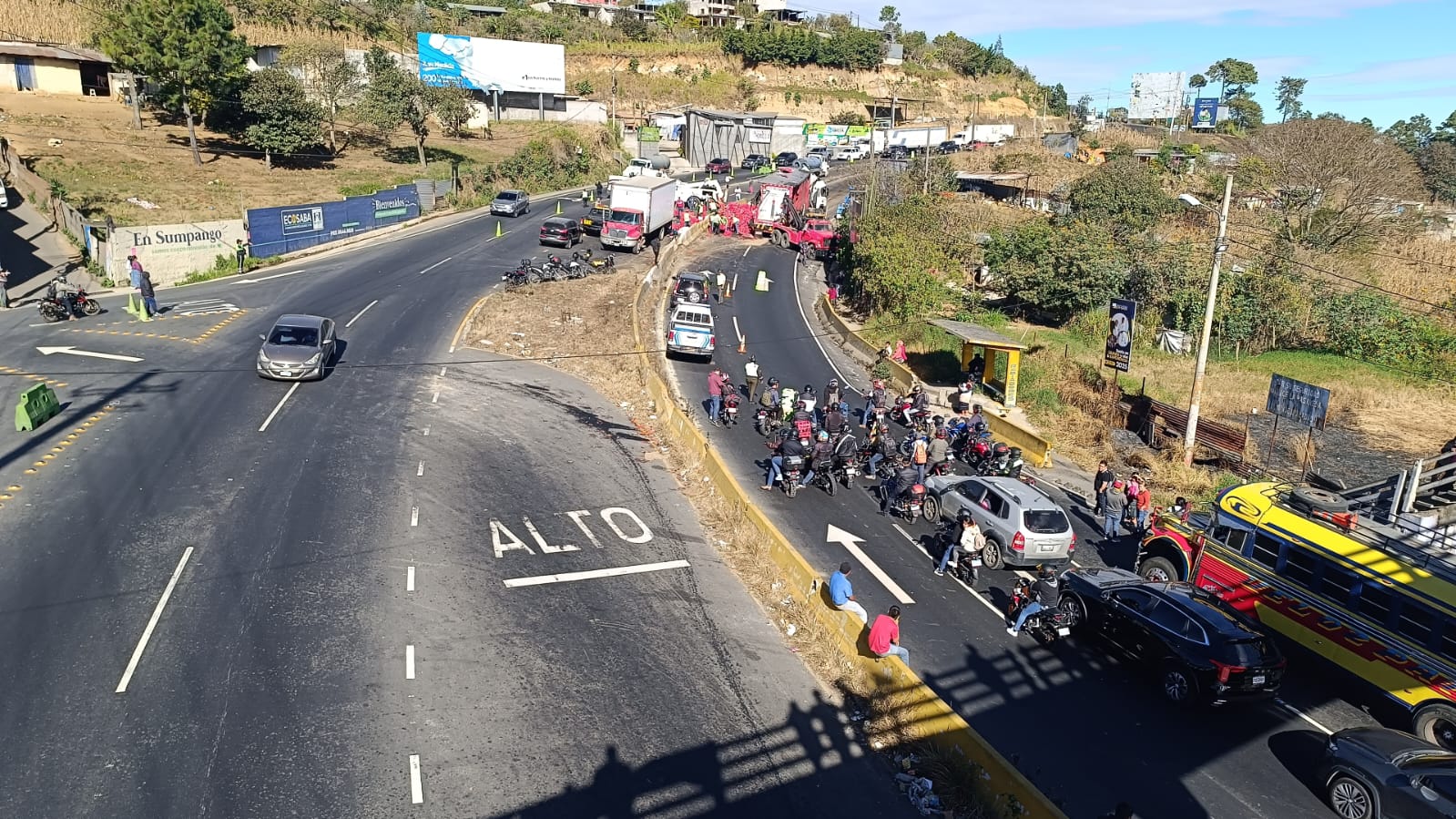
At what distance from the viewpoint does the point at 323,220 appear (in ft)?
152

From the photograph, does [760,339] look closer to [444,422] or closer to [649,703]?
[444,422]

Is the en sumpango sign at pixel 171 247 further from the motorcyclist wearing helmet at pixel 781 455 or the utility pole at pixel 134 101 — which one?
the motorcyclist wearing helmet at pixel 781 455

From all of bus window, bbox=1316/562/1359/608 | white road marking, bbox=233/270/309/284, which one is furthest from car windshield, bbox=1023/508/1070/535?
white road marking, bbox=233/270/309/284

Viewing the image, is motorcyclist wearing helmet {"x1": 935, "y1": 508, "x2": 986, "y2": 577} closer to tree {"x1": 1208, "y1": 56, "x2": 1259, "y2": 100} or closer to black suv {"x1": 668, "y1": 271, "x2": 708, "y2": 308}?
black suv {"x1": 668, "y1": 271, "x2": 708, "y2": 308}

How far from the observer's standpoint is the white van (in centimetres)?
3047

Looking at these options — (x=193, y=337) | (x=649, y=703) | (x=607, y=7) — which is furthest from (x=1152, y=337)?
(x=607, y=7)

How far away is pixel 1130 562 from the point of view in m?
19.2

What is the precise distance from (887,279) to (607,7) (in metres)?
123

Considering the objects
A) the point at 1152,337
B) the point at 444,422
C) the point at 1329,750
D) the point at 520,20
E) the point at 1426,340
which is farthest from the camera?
the point at 520,20

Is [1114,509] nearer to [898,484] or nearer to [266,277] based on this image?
[898,484]

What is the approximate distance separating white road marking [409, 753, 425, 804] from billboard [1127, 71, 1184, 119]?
4927 inches

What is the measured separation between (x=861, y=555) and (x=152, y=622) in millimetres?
12870

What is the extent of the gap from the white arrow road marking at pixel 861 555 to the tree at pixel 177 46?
176 ft

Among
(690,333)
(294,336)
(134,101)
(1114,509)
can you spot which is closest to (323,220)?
(294,336)
